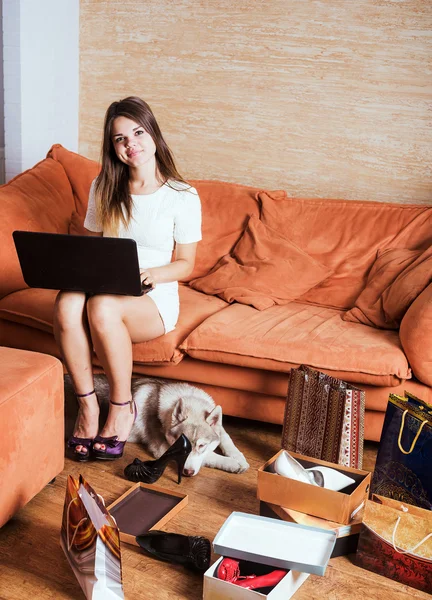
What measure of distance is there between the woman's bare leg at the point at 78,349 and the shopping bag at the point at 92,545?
70 cm

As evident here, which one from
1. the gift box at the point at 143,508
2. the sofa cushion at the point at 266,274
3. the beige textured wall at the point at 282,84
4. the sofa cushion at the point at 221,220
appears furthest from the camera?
the beige textured wall at the point at 282,84

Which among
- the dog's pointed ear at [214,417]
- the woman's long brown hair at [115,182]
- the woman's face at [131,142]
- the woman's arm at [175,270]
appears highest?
the woman's face at [131,142]

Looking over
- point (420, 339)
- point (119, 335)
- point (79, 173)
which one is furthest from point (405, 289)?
point (79, 173)

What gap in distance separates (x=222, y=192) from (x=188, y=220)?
0.69 meters

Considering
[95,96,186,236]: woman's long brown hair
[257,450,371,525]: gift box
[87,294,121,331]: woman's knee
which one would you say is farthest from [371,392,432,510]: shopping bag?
[95,96,186,236]: woman's long brown hair

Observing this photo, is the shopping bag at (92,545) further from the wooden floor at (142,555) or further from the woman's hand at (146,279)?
the woman's hand at (146,279)

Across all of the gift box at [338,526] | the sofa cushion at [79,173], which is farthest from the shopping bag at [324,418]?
the sofa cushion at [79,173]

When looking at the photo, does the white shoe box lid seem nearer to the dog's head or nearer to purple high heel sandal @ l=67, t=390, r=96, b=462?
the dog's head

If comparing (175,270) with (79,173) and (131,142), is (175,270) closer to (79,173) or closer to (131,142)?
(131,142)

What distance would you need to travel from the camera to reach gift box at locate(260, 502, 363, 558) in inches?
74.9

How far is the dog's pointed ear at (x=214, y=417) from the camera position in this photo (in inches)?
95.2

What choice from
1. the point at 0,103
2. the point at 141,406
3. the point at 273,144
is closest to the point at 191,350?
the point at 141,406

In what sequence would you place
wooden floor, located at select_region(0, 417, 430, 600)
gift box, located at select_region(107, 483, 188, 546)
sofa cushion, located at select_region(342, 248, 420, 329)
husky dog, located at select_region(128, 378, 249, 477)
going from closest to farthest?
wooden floor, located at select_region(0, 417, 430, 600)
gift box, located at select_region(107, 483, 188, 546)
husky dog, located at select_region(128, 378, 249, 477)
sofa cushion, located at select_region(342, 248, 420, 329)

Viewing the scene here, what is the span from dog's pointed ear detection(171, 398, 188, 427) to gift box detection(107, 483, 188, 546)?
0.30m
